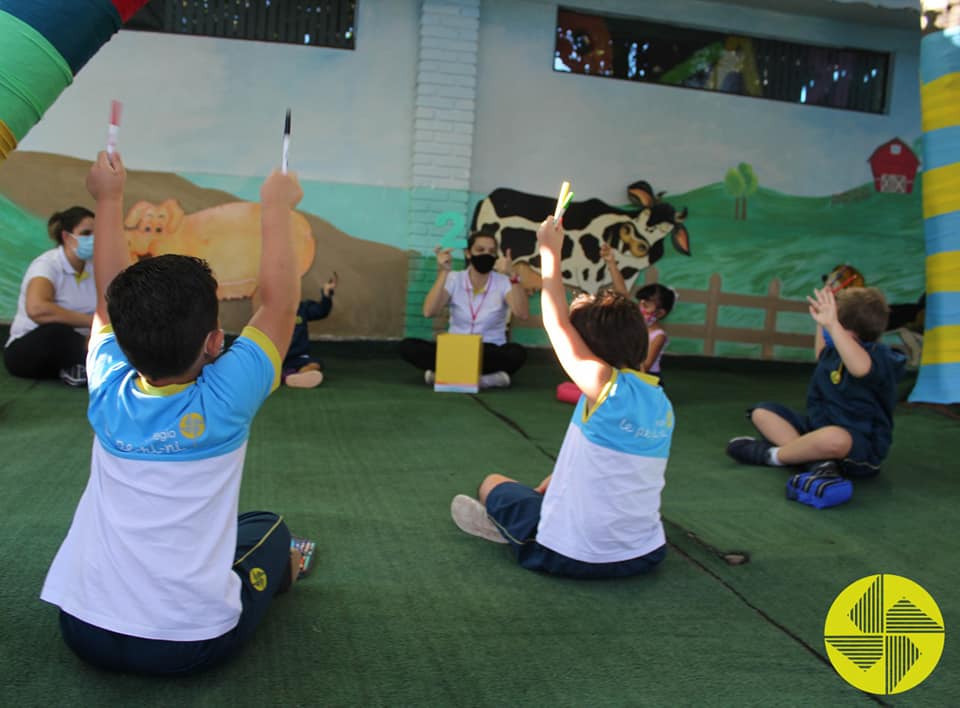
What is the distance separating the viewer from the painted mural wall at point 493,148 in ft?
20.0

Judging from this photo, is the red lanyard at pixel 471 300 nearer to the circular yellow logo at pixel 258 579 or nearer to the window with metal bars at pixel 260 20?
the window with metal bars at pixel 260 20

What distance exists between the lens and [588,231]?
6.86m

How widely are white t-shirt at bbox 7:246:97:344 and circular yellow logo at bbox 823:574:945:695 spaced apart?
4.31m

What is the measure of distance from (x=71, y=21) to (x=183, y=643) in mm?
1205

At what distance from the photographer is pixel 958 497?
3.29 m

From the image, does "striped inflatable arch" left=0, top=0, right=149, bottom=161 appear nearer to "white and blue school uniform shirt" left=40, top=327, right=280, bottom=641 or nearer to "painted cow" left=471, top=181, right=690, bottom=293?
"white and blue school uniform shirt" left=40, top=327, right=280, bottom=641

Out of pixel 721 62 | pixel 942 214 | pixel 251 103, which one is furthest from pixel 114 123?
pixel 721 62

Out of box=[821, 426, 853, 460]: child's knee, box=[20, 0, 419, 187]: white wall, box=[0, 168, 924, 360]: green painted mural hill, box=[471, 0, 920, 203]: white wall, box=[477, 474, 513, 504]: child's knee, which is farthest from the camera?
box=[0, 168, 924, 360]: green painted mural hill

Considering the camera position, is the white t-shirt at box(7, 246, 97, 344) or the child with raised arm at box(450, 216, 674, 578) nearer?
the child with raised arm at box(450, 216, 674, 578)

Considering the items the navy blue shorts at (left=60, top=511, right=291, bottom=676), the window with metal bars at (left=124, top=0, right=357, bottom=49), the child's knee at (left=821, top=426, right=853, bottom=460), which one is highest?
the window with metal bars at (left=124, top=0, right=357, bottom=49)

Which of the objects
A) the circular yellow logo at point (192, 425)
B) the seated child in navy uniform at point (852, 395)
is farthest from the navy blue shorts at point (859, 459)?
the circular yellow logo at point (192, 425)

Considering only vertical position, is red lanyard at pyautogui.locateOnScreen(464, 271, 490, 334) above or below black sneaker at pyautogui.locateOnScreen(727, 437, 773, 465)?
above

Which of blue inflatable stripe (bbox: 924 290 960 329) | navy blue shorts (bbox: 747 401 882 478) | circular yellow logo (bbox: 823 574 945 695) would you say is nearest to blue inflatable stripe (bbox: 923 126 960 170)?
blue inflatable stripe (bbox: 924 290 960 329)

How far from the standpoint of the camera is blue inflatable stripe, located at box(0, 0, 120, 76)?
1.54m
